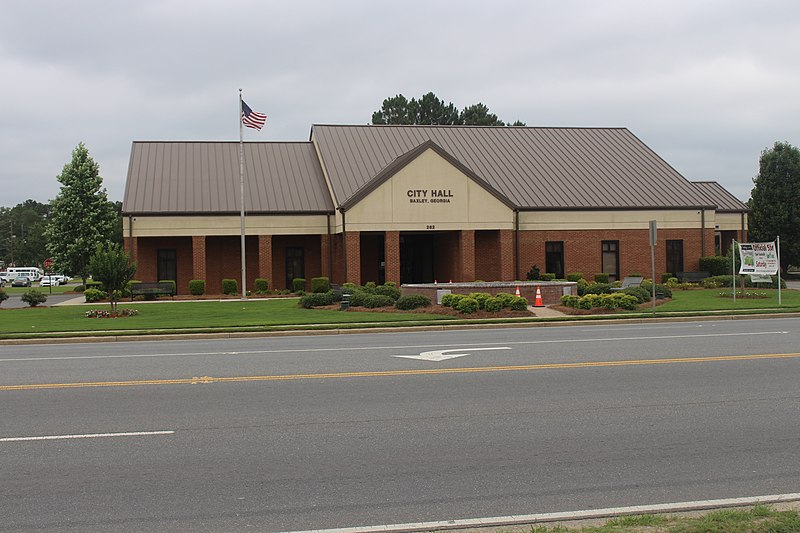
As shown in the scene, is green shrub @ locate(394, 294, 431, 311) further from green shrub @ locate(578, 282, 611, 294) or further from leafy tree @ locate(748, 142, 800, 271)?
leafy tree @ locate(748, 142, 800, 271)

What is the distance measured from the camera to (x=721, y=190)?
4969cm

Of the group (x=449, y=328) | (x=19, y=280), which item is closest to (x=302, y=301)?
(x=449, y=328)

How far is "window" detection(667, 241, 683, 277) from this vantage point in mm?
41625

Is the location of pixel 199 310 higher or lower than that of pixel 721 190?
lower

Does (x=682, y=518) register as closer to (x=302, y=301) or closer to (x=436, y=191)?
(x=302, y=301)

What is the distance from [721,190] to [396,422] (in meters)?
46.4

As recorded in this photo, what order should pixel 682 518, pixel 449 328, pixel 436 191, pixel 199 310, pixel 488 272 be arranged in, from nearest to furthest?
pixel 682 518, pixel 449 328, pixel 199 310, pixel 436 191, pixel 488 272

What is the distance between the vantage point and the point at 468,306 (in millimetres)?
23938

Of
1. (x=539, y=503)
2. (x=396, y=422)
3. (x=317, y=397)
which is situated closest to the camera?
(x=539, y=503)

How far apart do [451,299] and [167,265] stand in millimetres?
20421

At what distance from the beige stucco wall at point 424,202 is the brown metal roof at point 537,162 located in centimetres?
135

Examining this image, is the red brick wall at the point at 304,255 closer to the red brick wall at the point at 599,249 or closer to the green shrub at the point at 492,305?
the red brick wall at the point at 599,249

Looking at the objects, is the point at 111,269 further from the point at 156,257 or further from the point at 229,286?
the point at 156,257

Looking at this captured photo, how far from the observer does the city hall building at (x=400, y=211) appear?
A: 3766cm
